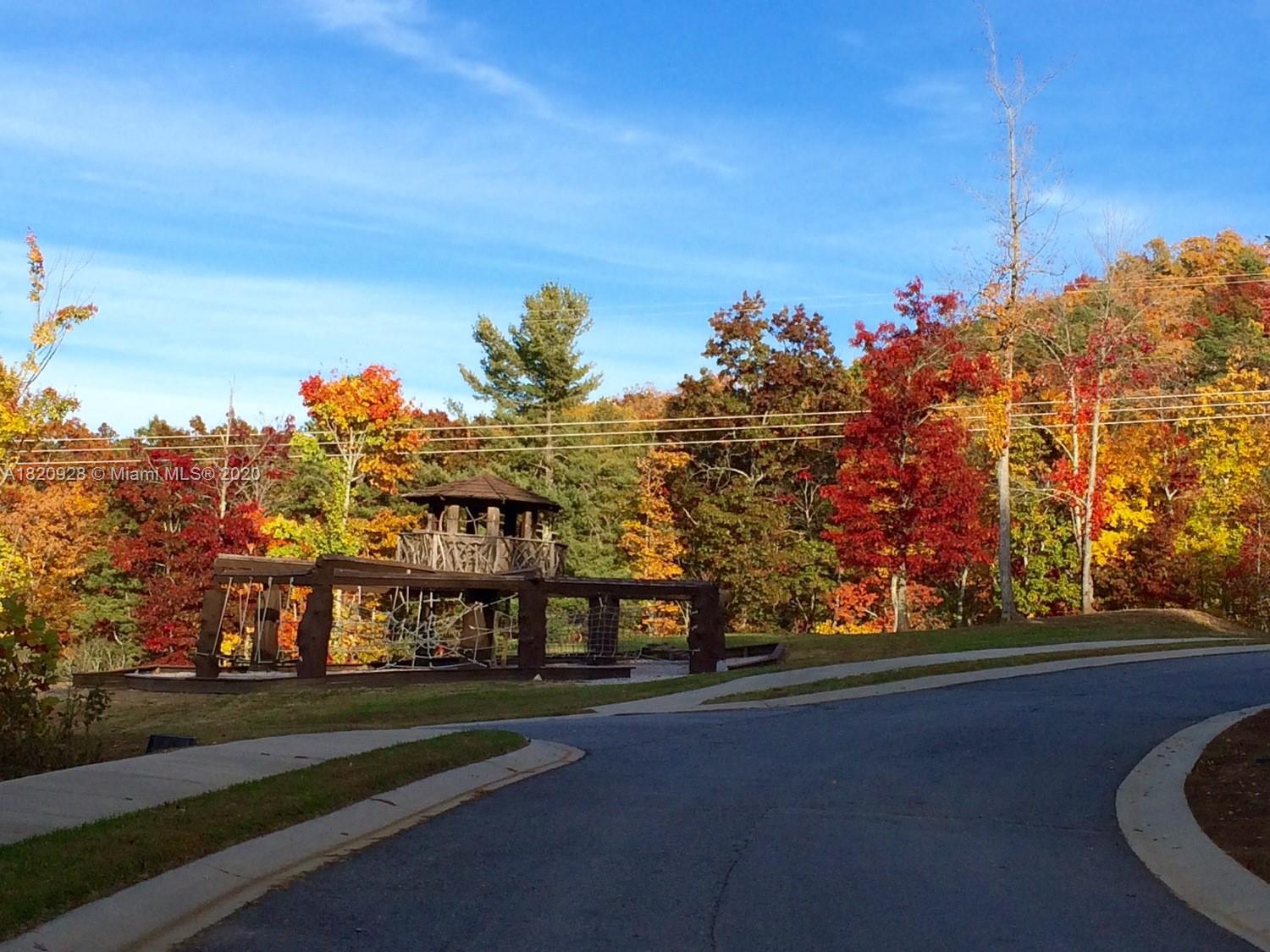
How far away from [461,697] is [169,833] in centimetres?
1428

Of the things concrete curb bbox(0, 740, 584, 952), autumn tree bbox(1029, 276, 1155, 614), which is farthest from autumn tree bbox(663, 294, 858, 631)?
concrete curb bbox(0, 740, 584, 952)

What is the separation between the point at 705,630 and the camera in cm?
2708

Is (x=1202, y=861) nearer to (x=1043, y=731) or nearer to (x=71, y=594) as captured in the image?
(x=1043, y=731)

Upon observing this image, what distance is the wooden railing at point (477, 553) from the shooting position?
32.9 metres

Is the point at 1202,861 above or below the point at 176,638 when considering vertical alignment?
above

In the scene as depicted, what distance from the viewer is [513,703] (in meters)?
20.5

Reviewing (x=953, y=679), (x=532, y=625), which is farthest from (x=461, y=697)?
(x=953, y=679)

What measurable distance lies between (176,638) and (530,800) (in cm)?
3549

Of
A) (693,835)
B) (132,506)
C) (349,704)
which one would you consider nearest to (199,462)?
(132,506)

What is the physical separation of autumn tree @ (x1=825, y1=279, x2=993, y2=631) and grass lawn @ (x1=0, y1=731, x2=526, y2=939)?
2491 cm

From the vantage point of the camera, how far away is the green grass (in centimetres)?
2002

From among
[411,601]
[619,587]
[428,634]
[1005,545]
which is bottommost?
[428,634]

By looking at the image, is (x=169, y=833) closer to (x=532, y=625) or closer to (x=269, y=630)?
(x=532, y=625)

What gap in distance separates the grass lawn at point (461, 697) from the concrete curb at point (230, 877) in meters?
4.85
